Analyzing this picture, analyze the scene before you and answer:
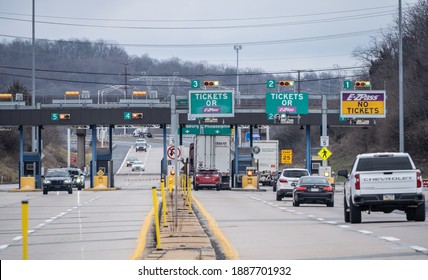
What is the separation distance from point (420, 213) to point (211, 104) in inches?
1834

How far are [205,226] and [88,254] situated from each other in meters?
8.47


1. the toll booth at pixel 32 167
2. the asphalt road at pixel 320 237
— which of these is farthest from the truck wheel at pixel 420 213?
the toll booth at pixel 32 167

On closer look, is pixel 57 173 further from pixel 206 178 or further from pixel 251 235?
pixel 251 235

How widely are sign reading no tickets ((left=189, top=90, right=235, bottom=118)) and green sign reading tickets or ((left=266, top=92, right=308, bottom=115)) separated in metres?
2.80

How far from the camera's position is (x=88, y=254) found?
19.6m

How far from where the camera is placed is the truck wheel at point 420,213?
29828 mm

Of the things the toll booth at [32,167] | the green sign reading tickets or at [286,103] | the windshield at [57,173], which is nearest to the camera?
the windshield at [57,173]

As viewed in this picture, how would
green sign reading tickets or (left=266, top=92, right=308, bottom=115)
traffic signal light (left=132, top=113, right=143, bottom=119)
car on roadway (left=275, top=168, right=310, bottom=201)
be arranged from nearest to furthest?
car on roadway (left=275, top=168, right=310, bottom=201) → green sign reading tickets or (left=266, top=92, right=308, bottom=115) → traffic signal light (left=132, top=113, right=143, bottom=119)

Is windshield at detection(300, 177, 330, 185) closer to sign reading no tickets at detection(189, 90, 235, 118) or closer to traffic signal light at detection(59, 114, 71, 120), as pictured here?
sign reading no tickets at detection(189, 90, 235, 118)

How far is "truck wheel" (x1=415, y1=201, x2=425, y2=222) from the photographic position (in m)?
29.8

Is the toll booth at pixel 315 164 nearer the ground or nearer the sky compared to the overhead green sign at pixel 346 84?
nearer the ground

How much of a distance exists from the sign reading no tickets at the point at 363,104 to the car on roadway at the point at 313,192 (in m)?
28.1

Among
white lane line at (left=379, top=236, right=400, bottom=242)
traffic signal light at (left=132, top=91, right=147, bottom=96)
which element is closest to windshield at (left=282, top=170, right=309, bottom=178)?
white lane line at (left=379, top=236, right=400, bottom=242)

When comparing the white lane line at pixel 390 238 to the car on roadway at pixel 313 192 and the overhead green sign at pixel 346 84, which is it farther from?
the overhead green sign at pixel 346 84
